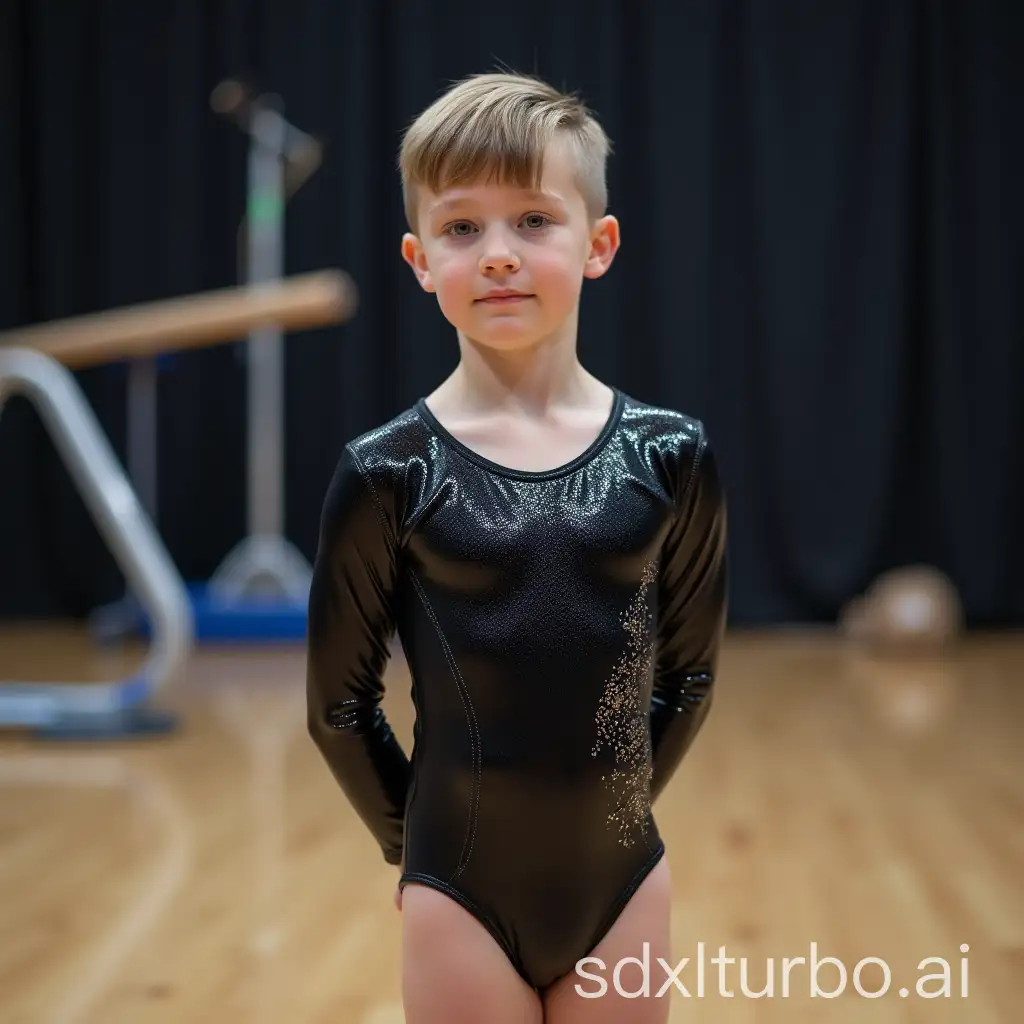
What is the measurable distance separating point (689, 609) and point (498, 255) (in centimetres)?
31

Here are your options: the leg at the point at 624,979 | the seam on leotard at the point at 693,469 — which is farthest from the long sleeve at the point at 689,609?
the leg at the point at 624,979

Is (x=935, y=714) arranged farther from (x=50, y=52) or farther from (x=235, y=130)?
(x=50, y=52)

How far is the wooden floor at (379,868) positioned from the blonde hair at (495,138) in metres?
0.54

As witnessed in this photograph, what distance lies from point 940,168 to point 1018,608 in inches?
60.3

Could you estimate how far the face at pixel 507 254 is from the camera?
2.97ft

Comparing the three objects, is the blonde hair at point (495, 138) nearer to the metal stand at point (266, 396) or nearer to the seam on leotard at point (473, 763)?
the seam on leotard at point (473, 763)

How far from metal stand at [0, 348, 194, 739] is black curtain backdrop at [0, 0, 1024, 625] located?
1.83 m

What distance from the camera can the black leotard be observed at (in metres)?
0.90

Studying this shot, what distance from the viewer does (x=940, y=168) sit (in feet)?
15.3

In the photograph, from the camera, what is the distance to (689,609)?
1024mm

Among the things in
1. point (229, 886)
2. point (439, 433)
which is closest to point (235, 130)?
point (229, 886)

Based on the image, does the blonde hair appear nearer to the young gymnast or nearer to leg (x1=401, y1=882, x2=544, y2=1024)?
the young gymnast

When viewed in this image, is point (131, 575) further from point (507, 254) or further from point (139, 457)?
point (507, 254)

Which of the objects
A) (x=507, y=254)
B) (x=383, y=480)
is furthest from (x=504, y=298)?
(x=383, y=480)
